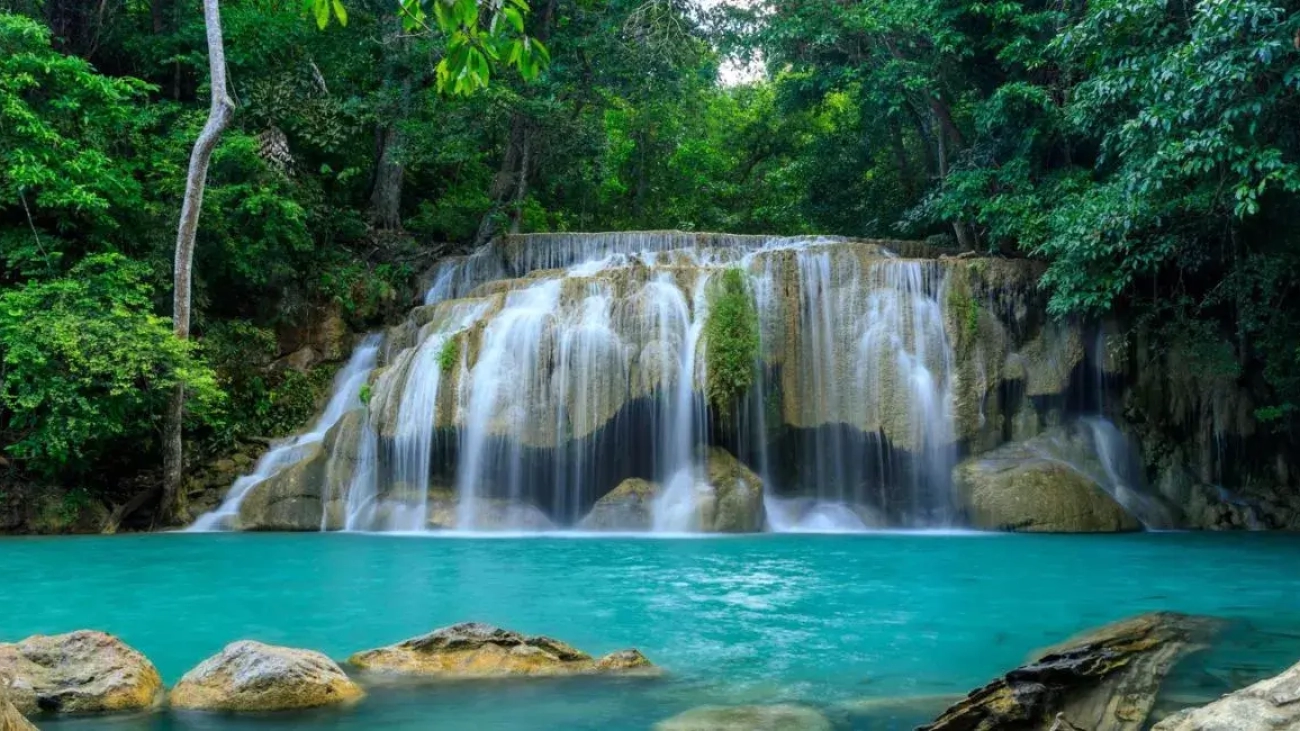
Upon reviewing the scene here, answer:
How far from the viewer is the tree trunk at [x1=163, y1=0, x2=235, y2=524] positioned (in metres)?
13.7

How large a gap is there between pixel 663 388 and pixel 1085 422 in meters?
6.62

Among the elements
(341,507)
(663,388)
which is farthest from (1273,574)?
(341,507)

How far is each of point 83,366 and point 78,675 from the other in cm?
A: 982

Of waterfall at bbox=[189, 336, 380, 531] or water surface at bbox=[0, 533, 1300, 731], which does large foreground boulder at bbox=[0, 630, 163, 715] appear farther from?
waterfall at bbox=[189, 336, 380, 531]

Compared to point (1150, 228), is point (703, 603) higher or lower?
lower

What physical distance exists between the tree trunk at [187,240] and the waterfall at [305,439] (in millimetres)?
568

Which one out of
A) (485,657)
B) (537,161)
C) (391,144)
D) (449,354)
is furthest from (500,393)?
(485,657)

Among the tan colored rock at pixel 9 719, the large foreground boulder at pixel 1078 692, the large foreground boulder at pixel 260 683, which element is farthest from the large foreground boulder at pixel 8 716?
the large foreground boulder at pixel 1078 692

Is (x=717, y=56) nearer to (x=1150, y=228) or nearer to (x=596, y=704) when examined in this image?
(x=1150, y=228)

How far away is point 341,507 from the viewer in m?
14.0

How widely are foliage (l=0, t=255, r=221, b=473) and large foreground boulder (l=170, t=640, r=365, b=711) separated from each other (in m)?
9.63

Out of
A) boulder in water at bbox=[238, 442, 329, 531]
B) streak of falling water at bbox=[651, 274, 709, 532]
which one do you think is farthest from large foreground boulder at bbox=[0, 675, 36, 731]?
boulder in water at bbox=[238, 442, 329, 531]

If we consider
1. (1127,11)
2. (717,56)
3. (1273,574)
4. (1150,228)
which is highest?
(717,56)

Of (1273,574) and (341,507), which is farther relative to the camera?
(341,507)
